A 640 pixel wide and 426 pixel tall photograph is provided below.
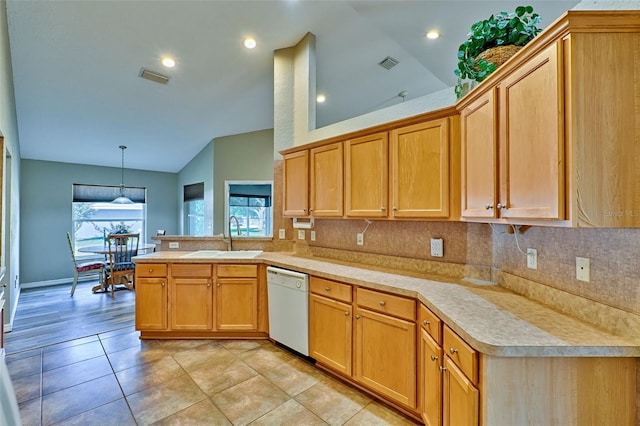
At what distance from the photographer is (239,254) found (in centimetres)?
327

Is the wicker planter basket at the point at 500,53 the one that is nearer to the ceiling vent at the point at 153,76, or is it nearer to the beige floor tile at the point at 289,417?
the beige floor tile at the point at 289,417

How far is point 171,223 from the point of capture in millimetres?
7512

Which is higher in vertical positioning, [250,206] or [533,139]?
[533,139]

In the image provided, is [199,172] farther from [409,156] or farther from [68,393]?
[409,156]

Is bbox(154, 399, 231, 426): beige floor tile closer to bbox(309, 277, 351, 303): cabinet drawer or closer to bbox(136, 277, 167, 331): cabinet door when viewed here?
bbox(309, 277, 351, 303): cabinet drawer

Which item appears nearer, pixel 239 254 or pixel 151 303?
pixel 151 303

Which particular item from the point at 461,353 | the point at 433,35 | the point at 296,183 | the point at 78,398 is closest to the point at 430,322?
the point at 461,353

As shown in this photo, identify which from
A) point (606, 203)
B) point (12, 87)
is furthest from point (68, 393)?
point (12, 87)

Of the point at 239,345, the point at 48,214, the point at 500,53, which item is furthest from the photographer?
the point at 48,214

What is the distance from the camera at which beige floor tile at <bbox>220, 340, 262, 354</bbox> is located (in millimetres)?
2869

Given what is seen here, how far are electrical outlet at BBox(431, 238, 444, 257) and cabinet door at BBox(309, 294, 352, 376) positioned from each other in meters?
0.79

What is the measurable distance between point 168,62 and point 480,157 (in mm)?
3622

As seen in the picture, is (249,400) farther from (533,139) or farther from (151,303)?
(533,139)

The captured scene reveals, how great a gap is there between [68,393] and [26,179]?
5.44 meters
